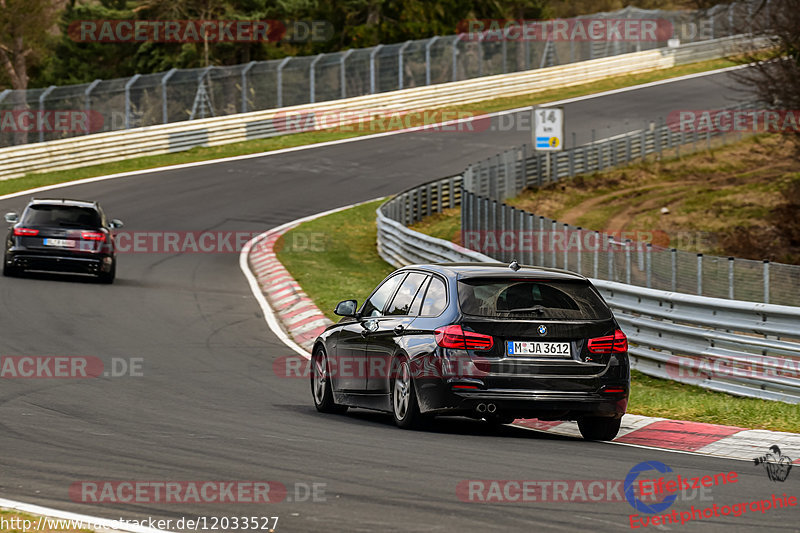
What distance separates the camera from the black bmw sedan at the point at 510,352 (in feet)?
32.6

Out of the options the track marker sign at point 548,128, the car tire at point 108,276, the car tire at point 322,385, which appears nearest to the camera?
the car tire at point 322,385

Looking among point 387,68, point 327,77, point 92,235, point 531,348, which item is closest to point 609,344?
point 531,348

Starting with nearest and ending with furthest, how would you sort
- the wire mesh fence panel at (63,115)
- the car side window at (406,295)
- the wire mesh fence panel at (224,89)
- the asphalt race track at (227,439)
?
the asphalt race track at (227,439)
the car side window at (406,295)
the wire mesh fence panel at (63,115)
the wire mesh fence panel at (224,89)

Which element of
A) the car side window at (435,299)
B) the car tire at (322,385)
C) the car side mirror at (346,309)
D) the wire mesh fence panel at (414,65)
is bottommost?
the wire mesh fence panel at (414,65)

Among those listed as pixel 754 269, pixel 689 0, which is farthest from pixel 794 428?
pixel 689 0

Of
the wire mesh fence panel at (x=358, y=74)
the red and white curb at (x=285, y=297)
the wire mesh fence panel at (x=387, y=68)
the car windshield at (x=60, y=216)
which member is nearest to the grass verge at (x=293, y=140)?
the wire mesh fence panel at (x=358, y=74)

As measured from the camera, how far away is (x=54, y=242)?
22984mm

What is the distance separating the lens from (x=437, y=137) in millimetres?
48406

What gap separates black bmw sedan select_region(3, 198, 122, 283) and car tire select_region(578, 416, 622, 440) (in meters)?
14.5

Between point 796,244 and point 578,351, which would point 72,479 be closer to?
point 578,351

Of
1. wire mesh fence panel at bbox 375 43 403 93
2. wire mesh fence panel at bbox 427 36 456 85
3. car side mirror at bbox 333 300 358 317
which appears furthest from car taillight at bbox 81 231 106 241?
wire mesh fence panel at bbox 427 36 456 85

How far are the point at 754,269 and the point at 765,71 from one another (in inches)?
791

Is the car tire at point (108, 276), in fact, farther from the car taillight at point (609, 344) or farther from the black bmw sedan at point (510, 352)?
the car taillight at point (609, 344)

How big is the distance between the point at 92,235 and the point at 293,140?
2522 cm
